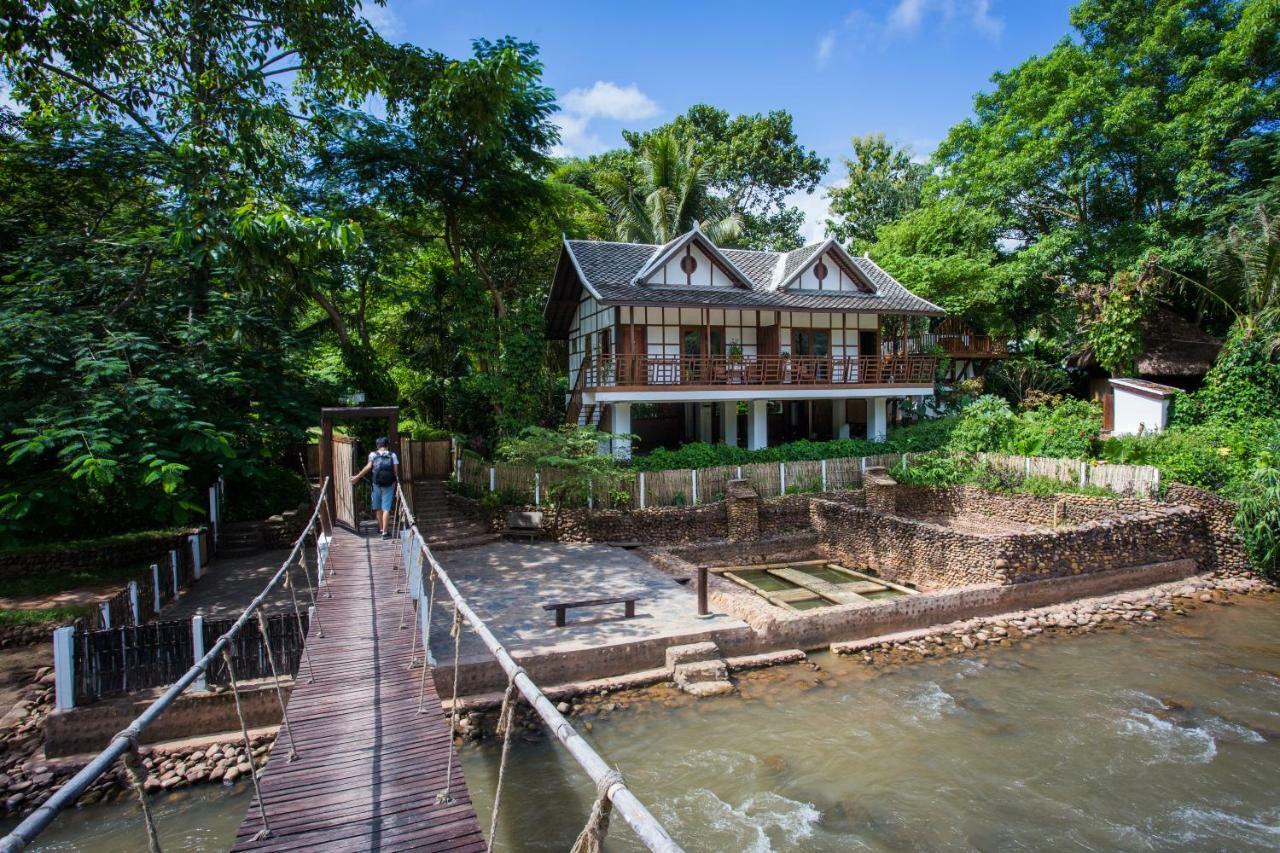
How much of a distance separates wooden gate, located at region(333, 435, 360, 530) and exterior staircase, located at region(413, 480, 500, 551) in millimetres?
4435

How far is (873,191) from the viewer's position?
123ft

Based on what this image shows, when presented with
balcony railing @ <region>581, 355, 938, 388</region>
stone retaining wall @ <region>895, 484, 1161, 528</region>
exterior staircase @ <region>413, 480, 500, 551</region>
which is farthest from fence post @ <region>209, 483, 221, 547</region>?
stone retaining wall @ <region>895, 484, 1161, 528</region>

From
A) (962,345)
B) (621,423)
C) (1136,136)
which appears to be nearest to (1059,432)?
(962,345)

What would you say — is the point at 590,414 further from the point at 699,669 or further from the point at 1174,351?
the point at 1174,351

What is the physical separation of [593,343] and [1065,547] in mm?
15472

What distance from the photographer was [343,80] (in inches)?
637

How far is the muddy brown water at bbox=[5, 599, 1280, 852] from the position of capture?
25.8ft

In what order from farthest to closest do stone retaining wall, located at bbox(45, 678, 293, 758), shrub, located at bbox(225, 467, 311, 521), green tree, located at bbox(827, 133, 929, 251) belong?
green tree, located at bbox(827, 133, 929, 251), shrub, located at bbox(225, 467, 311, 521), stone retaining wall, located at bbox(45, 678, 293, 758)

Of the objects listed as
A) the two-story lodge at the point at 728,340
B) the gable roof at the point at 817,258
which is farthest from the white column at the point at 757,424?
the gable roof at the point at 817,258

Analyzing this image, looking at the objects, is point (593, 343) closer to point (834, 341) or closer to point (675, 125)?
point (834, 341)

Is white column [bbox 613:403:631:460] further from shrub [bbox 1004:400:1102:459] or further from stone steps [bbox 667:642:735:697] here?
shrub [bbox 1004:400:1102:459]

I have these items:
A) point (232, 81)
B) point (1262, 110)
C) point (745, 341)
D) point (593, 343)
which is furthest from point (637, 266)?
point (1262, 110)

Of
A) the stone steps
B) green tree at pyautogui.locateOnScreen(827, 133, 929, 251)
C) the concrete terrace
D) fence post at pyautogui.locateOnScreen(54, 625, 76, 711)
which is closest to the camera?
fence post at pyautogui.locateOnScreen(54, 625, 76, 711)

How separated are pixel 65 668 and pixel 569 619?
7.29 m
